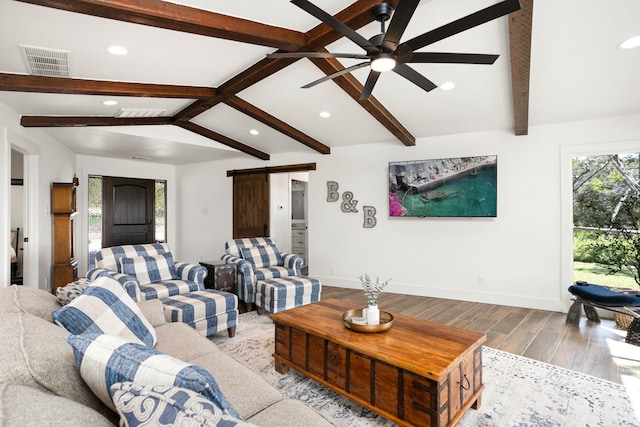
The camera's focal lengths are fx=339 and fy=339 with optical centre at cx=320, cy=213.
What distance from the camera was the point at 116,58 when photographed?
2.96 m

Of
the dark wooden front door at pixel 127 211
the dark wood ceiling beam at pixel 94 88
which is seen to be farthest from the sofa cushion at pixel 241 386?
the dark wooden front door at pixel 127 211

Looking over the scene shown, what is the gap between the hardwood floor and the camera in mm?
2705

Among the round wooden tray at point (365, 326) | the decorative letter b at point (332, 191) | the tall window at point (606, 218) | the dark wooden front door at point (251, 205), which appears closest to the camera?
the round wooden tray at point (365, 326)

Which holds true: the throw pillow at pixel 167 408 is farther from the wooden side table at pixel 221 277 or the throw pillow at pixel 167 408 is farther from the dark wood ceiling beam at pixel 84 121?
the dark wood ceiling beam at pixel 84 121

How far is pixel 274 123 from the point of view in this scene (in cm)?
491

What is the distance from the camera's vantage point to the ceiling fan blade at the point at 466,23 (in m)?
1.66

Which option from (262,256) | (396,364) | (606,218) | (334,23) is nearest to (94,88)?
(262,256)

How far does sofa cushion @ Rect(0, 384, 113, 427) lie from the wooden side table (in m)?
3.21

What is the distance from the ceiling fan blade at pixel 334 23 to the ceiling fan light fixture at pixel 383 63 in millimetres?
55

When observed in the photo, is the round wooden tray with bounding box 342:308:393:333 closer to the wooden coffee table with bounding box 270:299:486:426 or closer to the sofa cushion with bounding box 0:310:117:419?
the wooden coffee table with bounding box 270:299:486:426

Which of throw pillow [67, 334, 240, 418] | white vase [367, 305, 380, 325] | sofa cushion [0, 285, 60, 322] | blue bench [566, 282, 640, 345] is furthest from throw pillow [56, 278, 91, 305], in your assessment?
blue bench [566, 282, 640, 345]

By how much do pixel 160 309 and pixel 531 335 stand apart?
341 cm

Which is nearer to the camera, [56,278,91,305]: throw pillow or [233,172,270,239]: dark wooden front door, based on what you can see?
[56,278,91,305]: throw pillow

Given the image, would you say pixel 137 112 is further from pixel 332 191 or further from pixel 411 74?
pixel 411 74
